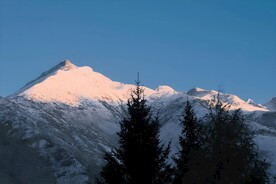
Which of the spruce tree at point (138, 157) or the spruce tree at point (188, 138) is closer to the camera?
the spruce tree at point (138, 157)

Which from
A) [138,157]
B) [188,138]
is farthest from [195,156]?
[188,138]

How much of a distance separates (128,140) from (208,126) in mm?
4712

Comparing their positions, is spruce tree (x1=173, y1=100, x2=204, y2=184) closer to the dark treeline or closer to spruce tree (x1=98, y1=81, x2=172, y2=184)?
spruce tree (x1=98, y1=81, x2=172, y2=184)

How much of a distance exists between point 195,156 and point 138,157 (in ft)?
10.4

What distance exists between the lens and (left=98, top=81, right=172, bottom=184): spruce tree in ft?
90.7

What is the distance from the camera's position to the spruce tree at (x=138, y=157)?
1088 inches

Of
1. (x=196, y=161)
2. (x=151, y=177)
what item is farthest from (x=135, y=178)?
(x=196, y=161)

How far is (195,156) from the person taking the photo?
90.2ft

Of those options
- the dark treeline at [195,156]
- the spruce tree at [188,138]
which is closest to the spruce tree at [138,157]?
the dark treeline at [195,156]

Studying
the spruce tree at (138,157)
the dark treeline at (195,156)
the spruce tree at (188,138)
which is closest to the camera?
the dark treeline at (195,156)

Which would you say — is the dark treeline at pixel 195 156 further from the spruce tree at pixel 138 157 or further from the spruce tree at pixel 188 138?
the spruce tree at pixel 188 138

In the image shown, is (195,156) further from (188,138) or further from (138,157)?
(188,138)

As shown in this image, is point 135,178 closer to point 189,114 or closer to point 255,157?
point 255,157

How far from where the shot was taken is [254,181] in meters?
25.4
